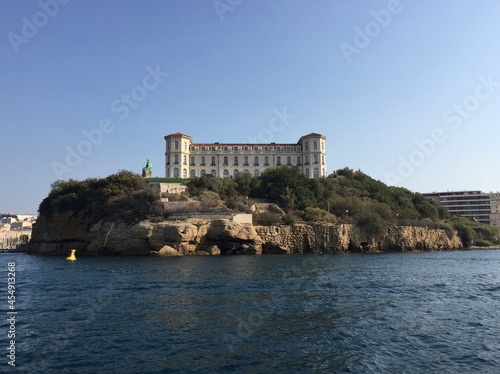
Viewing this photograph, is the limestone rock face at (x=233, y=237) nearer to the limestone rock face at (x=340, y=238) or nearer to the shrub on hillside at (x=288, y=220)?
the limestone rock face at (x=340, y=238)

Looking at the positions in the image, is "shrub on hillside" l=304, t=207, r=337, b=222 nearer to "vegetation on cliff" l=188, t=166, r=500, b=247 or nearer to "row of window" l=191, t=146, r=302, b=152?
"vegetation on cliff" l=188, t=166, r=500, b=247

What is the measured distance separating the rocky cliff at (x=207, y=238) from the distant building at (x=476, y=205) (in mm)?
58833

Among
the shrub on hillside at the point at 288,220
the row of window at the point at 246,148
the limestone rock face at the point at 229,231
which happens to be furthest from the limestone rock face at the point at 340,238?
the row of window at the point at 246,148

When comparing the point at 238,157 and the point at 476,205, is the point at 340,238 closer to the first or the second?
the point at 238,157

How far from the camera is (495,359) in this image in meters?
8.75

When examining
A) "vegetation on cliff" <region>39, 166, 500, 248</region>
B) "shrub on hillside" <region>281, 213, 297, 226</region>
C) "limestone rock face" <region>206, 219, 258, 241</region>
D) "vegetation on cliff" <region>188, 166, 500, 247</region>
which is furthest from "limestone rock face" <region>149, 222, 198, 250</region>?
"shrub on hillside" <region>281, 213, 297, 226</region>

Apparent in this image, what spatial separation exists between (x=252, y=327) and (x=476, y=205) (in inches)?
4505

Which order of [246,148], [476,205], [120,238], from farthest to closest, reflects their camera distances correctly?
[476,205] < [246,148] < [120,238]

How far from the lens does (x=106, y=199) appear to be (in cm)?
4894

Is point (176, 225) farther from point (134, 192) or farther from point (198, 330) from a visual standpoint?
point (198, 330)

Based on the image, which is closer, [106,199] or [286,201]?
[106,199]

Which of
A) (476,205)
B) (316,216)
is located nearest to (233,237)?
(316,216)

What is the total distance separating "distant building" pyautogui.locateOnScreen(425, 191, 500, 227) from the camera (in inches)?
4072

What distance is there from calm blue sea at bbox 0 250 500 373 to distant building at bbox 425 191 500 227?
98.5 meters
